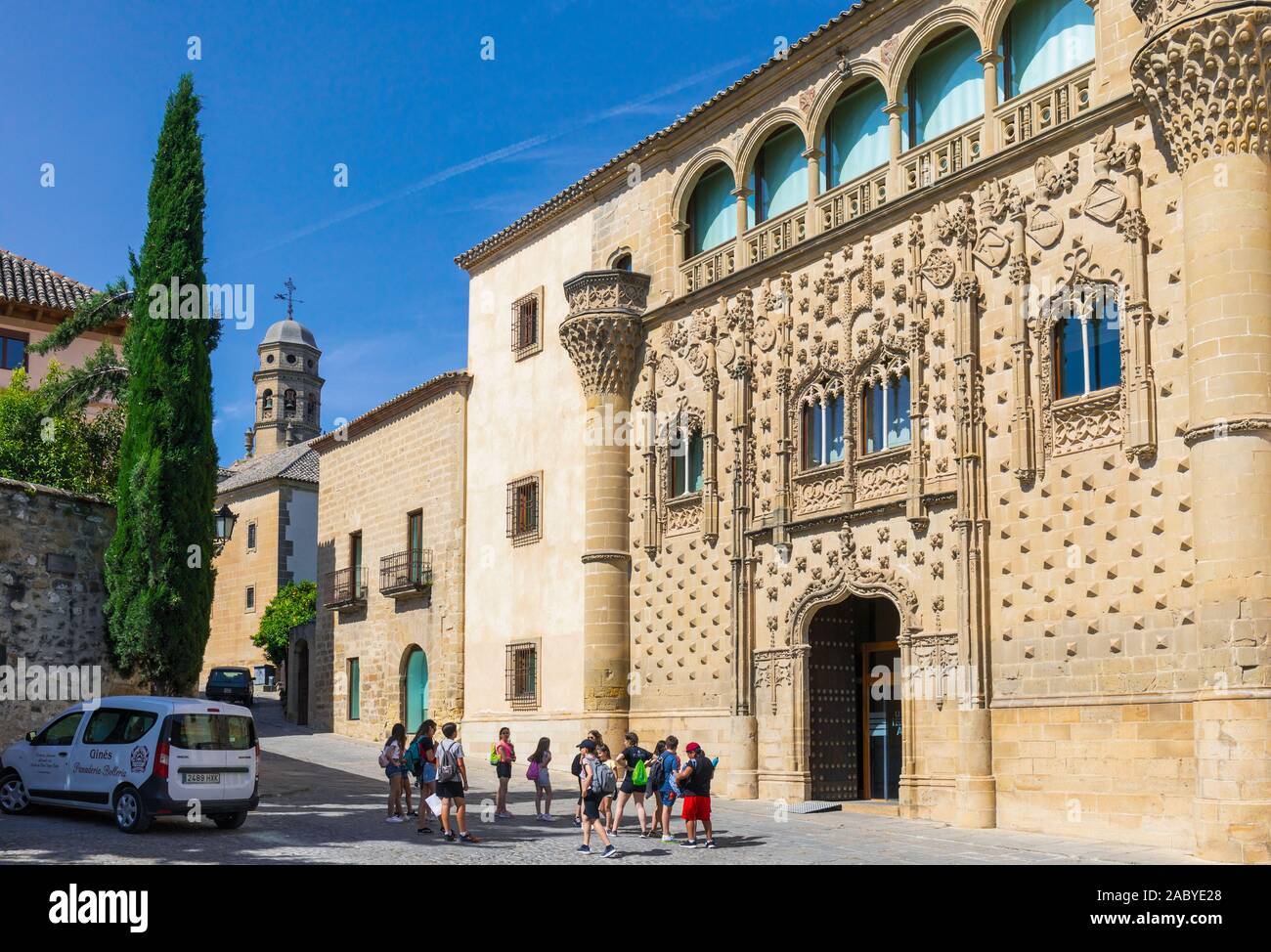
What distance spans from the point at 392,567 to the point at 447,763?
59.4 ft

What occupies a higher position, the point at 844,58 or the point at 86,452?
the point at 844,58

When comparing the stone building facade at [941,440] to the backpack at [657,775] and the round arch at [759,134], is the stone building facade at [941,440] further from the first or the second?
the backpack at [657,775]

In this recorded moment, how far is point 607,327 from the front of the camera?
2641 centimetres

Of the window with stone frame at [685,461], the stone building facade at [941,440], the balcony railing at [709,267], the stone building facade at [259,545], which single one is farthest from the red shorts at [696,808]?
the stone building facade at [259,545]

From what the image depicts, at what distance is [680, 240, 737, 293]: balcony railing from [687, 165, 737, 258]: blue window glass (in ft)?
0.86

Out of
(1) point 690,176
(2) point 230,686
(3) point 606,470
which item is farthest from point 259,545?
(1) point 690,176

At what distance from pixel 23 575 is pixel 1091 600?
52.5 feet

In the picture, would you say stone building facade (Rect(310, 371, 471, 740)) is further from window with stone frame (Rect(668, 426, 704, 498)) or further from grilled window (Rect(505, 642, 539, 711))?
window with stone frame (Rect(668, 426, 704, 498))

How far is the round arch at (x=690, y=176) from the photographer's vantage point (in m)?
25.2

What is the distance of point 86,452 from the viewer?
31.3 meters

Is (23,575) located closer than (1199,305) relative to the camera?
No

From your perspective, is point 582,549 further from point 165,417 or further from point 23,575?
point 23,575

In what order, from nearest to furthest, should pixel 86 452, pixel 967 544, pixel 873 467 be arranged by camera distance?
pixel 967 544, pixel 873 467, pixel 86 452
